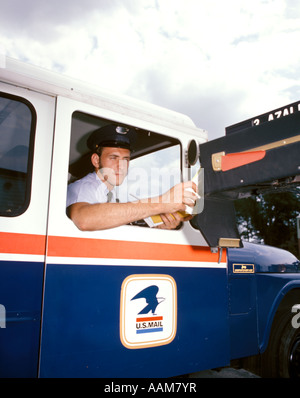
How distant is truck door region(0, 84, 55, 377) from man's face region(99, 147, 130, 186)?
0.68 meters

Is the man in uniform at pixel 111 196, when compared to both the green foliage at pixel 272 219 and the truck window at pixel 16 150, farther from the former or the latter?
the green foliage at pixel 272 219

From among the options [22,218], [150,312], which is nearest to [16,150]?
[22,218]

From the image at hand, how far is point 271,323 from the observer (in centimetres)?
282

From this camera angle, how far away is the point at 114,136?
96.4 inches

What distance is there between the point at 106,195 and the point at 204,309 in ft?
3.69

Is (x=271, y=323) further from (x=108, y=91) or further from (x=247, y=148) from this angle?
(x=108, y=91)

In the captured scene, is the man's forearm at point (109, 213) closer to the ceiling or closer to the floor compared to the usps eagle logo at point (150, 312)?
closer to the ceiling

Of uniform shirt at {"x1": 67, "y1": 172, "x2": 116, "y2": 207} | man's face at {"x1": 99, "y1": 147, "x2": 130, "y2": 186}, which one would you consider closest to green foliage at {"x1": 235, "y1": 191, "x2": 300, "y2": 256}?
man's face at {"x1": 99, "y1": 147, "x2": 130, "y2": 186}

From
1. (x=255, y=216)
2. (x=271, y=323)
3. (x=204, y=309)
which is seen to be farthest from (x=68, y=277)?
(x=255, y=216)

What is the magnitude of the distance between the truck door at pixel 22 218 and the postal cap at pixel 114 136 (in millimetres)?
561

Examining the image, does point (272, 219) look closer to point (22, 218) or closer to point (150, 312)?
point (150, 312)

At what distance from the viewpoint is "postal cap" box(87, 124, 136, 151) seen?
2.39 metres

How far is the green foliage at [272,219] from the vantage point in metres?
24.9

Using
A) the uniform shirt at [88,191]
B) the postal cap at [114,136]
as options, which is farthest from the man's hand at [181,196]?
the postal cap at [114,136]
